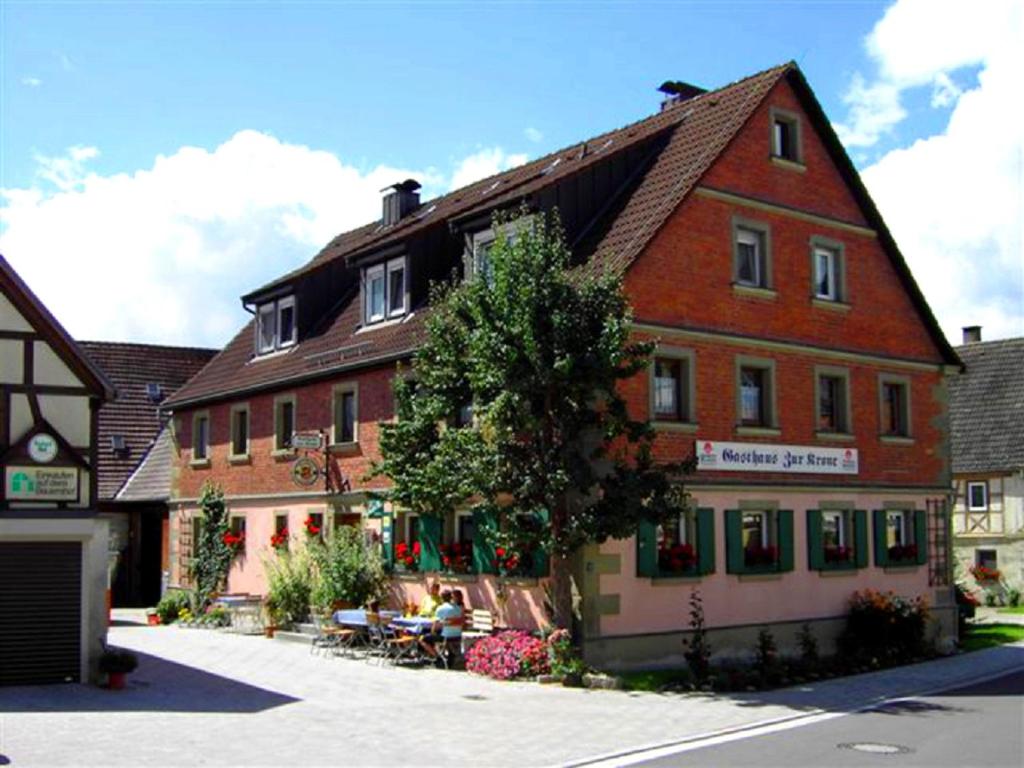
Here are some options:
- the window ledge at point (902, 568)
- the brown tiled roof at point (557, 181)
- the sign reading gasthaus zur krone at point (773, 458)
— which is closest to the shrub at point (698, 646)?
the sign reading gasthaus zur krone at point (773, 458)

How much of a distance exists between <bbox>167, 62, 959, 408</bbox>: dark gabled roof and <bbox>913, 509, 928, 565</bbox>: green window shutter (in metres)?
3.74

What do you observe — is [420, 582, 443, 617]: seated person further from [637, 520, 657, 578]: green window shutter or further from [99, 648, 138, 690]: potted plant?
[99, 648, 138, 690]: potted plant

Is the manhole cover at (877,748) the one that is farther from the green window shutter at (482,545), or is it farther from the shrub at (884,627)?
the shrub at (884,627)

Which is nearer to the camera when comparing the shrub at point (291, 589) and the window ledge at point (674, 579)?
the window ledge at point (674, 579)

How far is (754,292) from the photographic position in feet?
78.6

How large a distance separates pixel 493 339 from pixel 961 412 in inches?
1142

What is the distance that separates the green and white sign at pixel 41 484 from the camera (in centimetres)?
1823

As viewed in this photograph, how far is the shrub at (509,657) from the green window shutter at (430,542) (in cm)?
331

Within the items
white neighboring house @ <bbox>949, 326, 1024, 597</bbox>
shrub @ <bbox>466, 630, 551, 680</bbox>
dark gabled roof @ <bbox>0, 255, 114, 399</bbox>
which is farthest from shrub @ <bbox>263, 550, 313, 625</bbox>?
white neighboring house @ <bbox>949, 326, 1024, 597</bbox>

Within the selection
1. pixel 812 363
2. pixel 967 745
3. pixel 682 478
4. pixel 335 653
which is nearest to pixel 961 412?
pixel 812 363

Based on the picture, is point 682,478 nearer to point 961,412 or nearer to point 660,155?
point 660,155

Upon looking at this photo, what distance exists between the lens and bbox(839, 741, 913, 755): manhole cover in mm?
13836

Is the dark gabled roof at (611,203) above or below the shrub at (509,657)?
above

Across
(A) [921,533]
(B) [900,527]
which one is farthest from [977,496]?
(B) [900,527]
